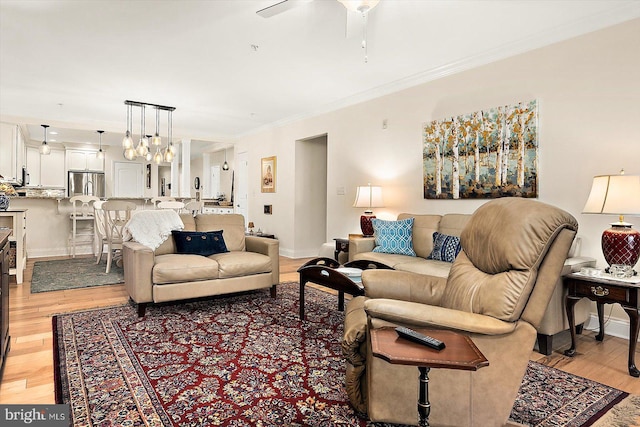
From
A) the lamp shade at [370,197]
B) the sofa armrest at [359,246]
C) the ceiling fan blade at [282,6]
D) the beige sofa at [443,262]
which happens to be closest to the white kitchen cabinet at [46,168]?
the lamp shade at [370,197]

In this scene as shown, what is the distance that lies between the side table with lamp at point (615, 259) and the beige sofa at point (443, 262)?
0.29 ft

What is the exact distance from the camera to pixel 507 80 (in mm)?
3664

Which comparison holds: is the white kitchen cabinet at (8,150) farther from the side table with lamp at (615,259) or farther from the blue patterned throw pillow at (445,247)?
the side table with lamp at (615,259)

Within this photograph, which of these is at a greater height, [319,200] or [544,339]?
[319,200]

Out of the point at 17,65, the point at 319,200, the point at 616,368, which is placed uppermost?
the point at 17,65

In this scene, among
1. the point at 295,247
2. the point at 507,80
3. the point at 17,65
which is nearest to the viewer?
the point at 507,80

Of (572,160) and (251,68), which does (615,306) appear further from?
(251,68)

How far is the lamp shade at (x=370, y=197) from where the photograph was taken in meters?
4.76

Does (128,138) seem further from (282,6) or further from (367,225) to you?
(282,6)

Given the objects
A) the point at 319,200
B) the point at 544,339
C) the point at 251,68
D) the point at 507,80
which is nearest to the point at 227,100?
the point at 251,68

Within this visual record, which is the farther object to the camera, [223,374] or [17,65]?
[17,65]

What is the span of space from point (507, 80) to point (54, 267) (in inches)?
250

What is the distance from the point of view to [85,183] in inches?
398

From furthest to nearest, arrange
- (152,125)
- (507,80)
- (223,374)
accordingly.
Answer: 1. (152,125)
2. (507,80)
3. (223,374)
